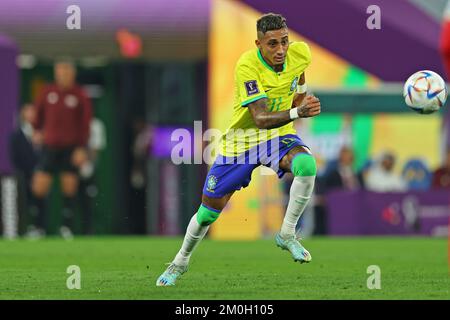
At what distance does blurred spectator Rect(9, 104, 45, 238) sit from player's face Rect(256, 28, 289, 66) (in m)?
9.98

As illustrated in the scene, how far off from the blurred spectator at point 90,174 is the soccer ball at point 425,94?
1042cm

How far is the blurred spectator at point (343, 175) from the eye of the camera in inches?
771

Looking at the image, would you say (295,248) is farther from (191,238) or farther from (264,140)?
(264,140)

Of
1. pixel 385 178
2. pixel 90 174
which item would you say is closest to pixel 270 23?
pixel 385 178

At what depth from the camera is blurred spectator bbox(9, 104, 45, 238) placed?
18.8 meters

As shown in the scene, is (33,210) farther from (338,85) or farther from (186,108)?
(338,85)

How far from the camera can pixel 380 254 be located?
1387cm

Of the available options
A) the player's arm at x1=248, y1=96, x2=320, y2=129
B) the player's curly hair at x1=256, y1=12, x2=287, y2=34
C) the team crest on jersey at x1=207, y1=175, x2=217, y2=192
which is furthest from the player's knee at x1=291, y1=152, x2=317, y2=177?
the player's curly hair at x1=256, y1=12, x2=287, y2=34

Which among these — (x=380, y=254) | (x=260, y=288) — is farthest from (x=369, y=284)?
(x=380, y=254)

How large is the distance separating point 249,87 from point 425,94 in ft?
4.46

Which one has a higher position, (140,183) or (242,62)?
(242,62)

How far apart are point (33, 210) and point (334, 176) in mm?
4983
